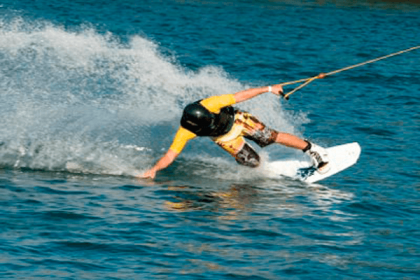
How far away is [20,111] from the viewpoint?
16.2 m

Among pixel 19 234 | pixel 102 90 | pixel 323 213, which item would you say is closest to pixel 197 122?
pixel 323 213

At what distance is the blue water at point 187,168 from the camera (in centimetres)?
1045

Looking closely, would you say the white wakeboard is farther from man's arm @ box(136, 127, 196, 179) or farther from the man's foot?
man's arm @ box(136, 127, 196, 179)

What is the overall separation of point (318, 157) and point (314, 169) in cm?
27

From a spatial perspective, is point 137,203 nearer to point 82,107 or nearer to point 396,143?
point 82,107

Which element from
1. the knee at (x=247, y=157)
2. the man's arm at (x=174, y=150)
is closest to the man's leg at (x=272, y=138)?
the knee at (x=247, y=157)

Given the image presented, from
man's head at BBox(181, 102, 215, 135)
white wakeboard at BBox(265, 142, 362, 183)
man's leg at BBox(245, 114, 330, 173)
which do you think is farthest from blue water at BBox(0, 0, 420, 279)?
man's head at BBox(181, 102, 215, 135)

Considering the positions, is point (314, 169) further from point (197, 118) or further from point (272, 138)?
point (197, 118)

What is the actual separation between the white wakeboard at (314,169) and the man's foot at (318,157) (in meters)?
0.08

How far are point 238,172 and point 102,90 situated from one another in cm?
627

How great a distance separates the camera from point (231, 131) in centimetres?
1342

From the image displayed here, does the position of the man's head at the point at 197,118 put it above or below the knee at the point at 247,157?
above

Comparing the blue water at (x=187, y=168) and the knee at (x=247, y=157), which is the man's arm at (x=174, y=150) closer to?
the blue water at (x=187, y=168)

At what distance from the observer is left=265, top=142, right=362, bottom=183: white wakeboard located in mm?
14273
